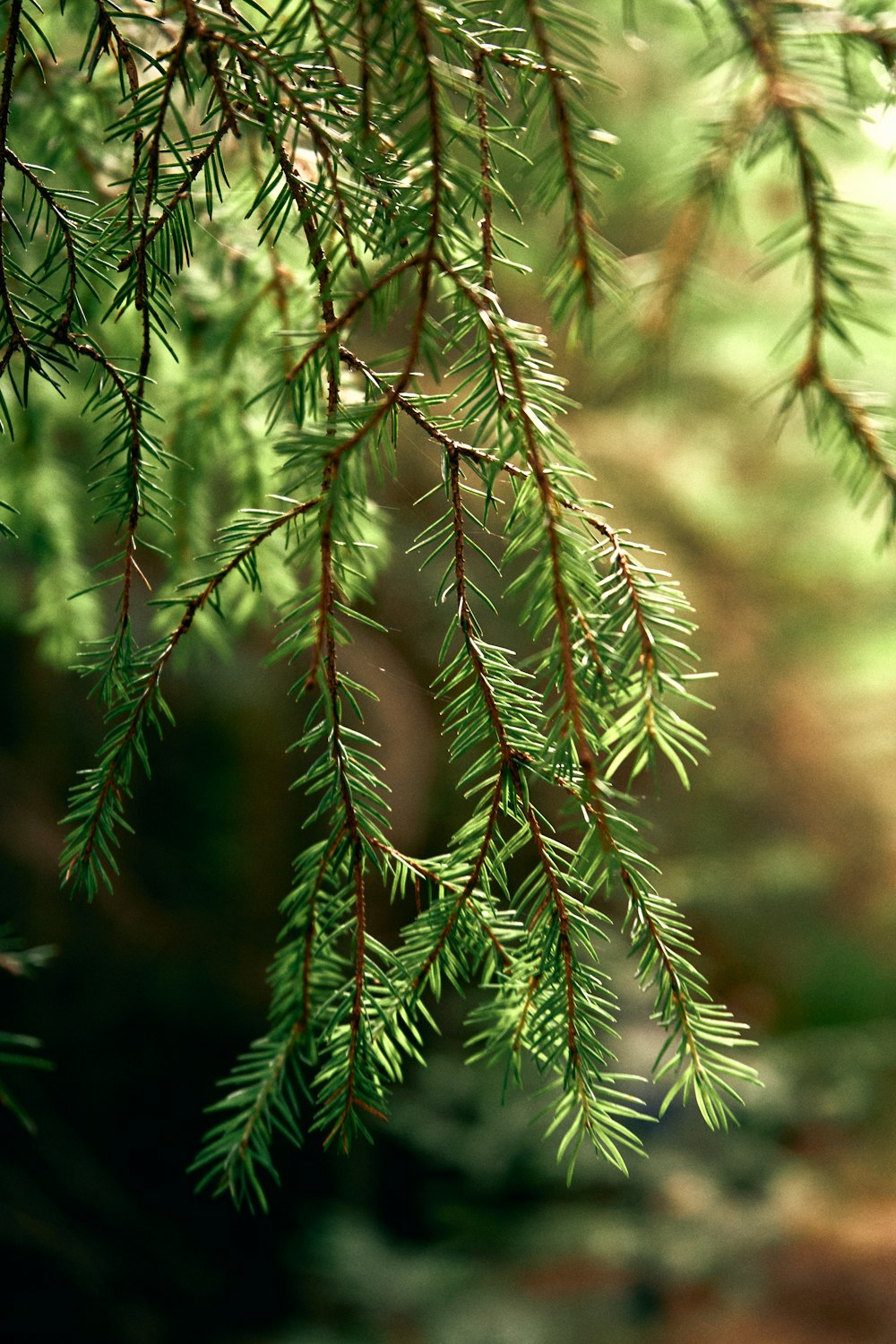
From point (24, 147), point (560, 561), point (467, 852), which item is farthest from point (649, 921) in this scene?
point (24, 147)

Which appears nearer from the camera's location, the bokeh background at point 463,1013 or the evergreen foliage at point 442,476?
the evergreen foliage at point 442,476

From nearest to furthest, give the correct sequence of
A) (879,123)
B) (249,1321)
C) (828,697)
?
(879,123) → (249,1321) → (828,697)

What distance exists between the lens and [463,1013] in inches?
132

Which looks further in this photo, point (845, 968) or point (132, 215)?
point (845, 968)

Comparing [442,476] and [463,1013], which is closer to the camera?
[442,476]

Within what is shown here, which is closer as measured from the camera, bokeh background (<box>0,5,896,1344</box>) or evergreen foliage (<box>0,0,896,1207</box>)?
evergreen foliage (<box>0,0,896,1207</box>)

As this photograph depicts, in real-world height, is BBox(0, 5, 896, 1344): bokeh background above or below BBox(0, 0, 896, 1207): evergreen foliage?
below

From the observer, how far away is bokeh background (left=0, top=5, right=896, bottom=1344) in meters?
2.73

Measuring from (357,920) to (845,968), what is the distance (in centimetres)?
387

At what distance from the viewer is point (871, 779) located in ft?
12.4

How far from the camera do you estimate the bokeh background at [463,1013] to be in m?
2.73

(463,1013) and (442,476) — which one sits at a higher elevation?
(442,476)

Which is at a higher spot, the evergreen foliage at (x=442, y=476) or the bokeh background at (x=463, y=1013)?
the evergreen foliage at (x=442, y=476)

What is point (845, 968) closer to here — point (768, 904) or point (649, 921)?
point (768, 904)
